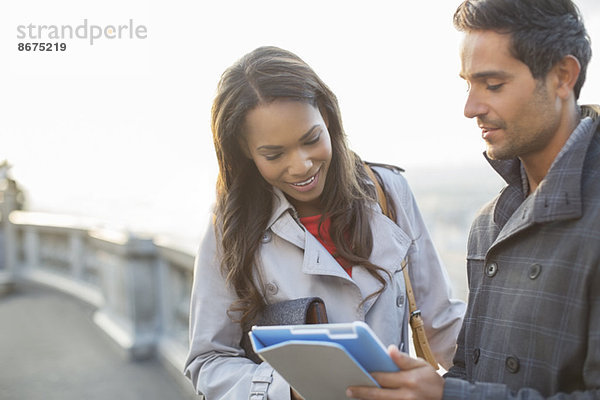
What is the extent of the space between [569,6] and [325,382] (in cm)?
121

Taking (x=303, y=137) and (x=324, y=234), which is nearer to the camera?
(x=303, y=137)

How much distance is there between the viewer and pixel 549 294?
1479 mm

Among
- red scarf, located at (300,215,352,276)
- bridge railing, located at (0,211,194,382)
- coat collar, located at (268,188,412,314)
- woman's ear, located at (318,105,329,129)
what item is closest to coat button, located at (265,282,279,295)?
coat collar, located at (268,188,412,314)

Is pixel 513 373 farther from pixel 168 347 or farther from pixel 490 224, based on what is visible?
pixel 168 347

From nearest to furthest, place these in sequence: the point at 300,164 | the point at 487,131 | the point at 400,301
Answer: the point at 487,131
the point at 300,164
the point at 400,301

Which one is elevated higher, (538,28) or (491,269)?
(538,28)

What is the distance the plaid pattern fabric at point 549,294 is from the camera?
4.64 ft

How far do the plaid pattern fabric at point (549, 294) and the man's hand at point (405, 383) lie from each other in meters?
0.05

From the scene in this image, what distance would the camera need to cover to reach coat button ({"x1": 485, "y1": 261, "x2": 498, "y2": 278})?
5.58 feet

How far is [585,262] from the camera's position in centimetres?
141

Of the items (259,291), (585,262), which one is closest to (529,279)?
(585,262)

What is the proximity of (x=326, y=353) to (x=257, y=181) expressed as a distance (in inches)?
42.1

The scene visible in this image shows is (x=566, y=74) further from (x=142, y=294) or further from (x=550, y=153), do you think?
(x=142, y=294)

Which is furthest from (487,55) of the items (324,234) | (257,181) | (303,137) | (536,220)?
(257,181)
